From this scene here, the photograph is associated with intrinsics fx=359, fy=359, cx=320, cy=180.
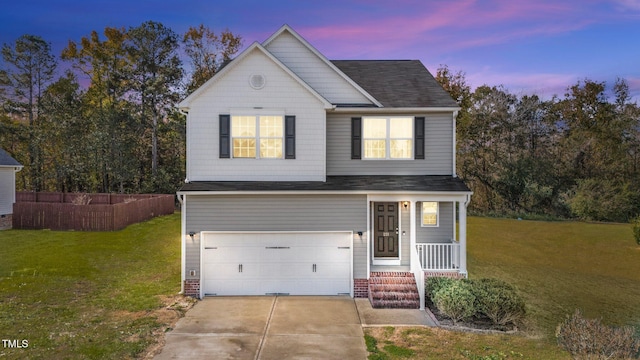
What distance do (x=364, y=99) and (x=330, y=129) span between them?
1632 millimetres

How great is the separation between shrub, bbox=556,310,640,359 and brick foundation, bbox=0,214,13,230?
26831mm

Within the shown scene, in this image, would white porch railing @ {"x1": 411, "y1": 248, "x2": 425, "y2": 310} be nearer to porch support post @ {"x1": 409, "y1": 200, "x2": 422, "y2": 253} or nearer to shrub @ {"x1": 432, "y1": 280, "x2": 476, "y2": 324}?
porch support post @ {"x1": 409, "y1": 200, "x2": 422, "y2": 253}

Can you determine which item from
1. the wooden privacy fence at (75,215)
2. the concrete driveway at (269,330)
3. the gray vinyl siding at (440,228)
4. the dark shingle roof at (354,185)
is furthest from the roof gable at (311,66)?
the wooden privacy fence at (75,215)

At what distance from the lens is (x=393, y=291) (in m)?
10.9

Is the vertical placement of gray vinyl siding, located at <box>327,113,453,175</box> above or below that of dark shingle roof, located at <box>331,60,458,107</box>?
below

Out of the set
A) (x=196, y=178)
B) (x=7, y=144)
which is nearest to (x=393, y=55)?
(x=196, y=178)

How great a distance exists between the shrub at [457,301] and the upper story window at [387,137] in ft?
15.9

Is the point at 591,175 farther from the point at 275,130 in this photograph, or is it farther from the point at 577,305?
the point at 275,130

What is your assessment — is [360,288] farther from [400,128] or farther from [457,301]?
[400,128]

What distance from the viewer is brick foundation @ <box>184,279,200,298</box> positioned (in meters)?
11.2

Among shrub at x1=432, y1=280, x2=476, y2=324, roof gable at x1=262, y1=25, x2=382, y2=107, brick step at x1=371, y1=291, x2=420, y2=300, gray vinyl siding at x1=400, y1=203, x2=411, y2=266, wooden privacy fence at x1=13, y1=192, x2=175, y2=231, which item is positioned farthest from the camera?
wooden privacy fence at x1=13, y1=192, x2=175, y2=231

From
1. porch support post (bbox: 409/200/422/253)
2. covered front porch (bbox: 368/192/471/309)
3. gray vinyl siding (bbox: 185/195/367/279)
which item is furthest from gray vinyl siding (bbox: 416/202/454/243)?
gray vinyl siding (bbox: 185/195/367/279)

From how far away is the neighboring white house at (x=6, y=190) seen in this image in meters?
20.8

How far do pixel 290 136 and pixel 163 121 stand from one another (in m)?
24.7
